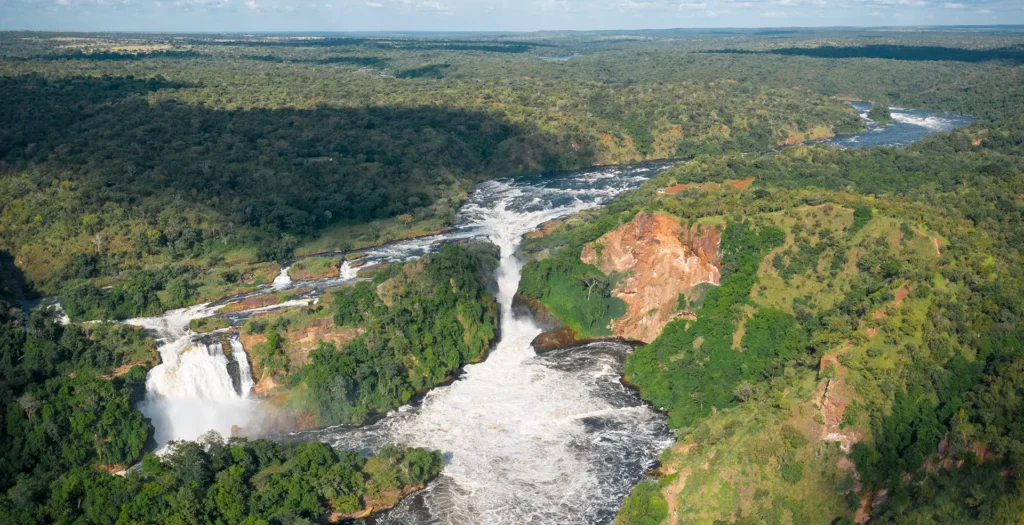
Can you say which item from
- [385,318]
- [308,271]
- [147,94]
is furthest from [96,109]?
[385,318]

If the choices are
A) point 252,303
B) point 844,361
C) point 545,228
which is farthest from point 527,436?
point 545,228

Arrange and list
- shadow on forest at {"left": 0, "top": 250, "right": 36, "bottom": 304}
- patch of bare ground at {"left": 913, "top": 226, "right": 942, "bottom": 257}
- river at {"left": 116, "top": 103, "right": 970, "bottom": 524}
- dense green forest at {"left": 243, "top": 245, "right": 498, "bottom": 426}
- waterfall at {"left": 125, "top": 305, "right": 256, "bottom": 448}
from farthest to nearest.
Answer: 1. shadow on forest at {"left": 0, "top": 250, "right": 36, "bottom": 304}
2. patch of bare ground at {"left": 913, "top": 226, "right": 942, "bottom": 257}
3. dense green forest at {"left": 243, "top": 245, "right": 498, "bottom": 426}
4. waterfall at {"left": 125, "top": 305, "right": 256, "bottom": 448}
5. river at {"left": 116, "top": 103, "right": 970, "bottom": 524}

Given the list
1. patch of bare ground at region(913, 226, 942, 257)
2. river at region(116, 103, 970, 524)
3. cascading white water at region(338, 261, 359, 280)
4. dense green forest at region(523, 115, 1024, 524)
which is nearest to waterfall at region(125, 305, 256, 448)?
river at region(116, 103, 970, 524)

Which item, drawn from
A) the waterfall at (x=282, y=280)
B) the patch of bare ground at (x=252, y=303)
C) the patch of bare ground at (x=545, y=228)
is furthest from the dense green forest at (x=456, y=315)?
the patch of bare ground at (x=252, y=303)

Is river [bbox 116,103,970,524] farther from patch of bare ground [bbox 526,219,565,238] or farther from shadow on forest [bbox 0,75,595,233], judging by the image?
shadow on forest [bbox 0,75,595,233]

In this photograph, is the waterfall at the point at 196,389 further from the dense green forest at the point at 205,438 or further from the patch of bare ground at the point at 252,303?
the patch of bare ground at the point at 252,303

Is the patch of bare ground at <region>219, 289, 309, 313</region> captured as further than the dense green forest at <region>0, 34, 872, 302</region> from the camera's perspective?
No

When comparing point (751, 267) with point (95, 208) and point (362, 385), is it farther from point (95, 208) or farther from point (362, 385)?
point (95, 208)
